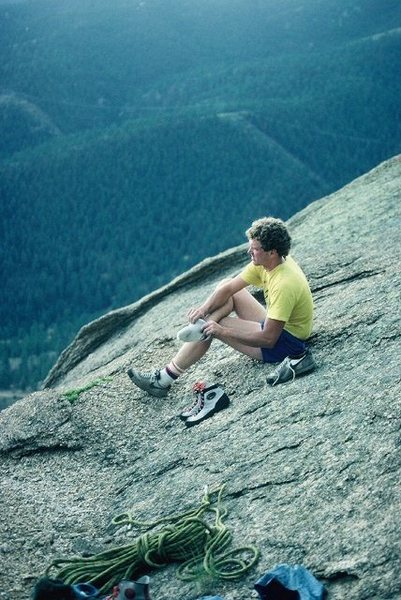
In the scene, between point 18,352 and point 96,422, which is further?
point 18,352

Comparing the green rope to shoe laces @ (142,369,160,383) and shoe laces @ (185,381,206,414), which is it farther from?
shoe laces @ (142,369,160,383)

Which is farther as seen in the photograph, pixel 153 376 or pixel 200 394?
pixel 153 376

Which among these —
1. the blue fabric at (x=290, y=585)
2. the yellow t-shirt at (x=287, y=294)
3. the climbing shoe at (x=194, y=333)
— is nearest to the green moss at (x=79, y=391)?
the climbing shoe at (x=194, y=333)

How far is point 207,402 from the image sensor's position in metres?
10.2

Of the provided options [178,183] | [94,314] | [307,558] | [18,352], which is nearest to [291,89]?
[178,183]

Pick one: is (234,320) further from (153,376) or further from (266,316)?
(153,376)

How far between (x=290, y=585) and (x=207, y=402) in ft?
13.8

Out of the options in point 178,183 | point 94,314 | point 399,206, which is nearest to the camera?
point 399,206

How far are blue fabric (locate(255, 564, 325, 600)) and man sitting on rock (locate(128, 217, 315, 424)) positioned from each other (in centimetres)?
392

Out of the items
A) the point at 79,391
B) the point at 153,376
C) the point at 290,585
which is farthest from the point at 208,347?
the point at 290,585

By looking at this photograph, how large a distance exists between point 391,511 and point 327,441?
153 centimetres

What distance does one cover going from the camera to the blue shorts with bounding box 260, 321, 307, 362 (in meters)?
10.1

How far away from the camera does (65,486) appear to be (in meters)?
9.72

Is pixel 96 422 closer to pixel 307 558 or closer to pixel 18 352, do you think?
pixel 307 558
